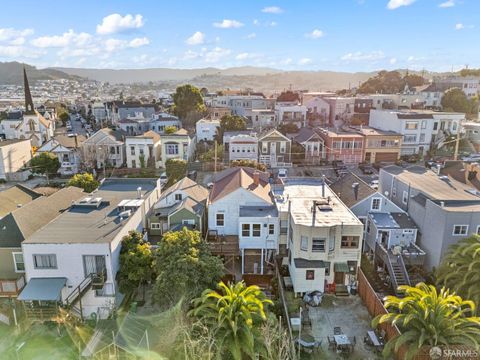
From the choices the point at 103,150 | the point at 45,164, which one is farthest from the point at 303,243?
the point at 45,164

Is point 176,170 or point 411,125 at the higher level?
point 411,125

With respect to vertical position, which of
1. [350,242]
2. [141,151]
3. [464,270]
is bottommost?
[350,242]

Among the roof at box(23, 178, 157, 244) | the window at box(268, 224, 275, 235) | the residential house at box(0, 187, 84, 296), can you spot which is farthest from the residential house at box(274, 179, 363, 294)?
the residential house at box(0, 187, 84, 296)

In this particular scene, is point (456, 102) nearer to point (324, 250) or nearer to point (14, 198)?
point (324, 250)

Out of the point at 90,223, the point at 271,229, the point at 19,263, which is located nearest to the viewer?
the point at 19,263

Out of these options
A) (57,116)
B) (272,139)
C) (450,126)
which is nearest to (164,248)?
(272,139)

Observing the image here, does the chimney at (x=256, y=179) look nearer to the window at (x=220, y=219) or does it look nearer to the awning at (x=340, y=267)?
the window at (x=220, y=219)

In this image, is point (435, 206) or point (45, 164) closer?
point (435, 206)
